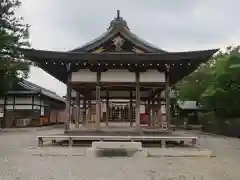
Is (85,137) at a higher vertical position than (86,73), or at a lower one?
lower

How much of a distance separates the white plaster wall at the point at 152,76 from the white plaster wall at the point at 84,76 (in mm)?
2388

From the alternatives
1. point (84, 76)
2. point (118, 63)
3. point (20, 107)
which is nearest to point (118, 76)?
point (118, 63)

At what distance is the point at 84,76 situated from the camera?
16.7 meters

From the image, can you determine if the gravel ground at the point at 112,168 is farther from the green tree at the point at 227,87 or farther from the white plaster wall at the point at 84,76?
the green tree at the point at 227,87

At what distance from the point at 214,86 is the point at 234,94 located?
189 centimetres

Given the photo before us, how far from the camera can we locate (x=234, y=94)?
25156 mm

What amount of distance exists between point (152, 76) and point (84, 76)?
3383 mm

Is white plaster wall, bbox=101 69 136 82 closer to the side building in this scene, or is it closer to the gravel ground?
the gravel ground

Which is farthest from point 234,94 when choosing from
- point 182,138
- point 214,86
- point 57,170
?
point 57,170

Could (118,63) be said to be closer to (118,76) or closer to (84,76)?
(118,76)

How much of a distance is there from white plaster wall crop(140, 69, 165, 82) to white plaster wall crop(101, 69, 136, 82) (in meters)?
0.45

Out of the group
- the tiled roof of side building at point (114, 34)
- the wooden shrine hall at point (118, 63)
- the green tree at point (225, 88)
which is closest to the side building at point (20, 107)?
the green tree at point (225, 88)

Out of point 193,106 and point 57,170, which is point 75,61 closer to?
point 57,170

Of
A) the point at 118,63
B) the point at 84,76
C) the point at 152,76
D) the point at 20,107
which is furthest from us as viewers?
the point at 20,107
